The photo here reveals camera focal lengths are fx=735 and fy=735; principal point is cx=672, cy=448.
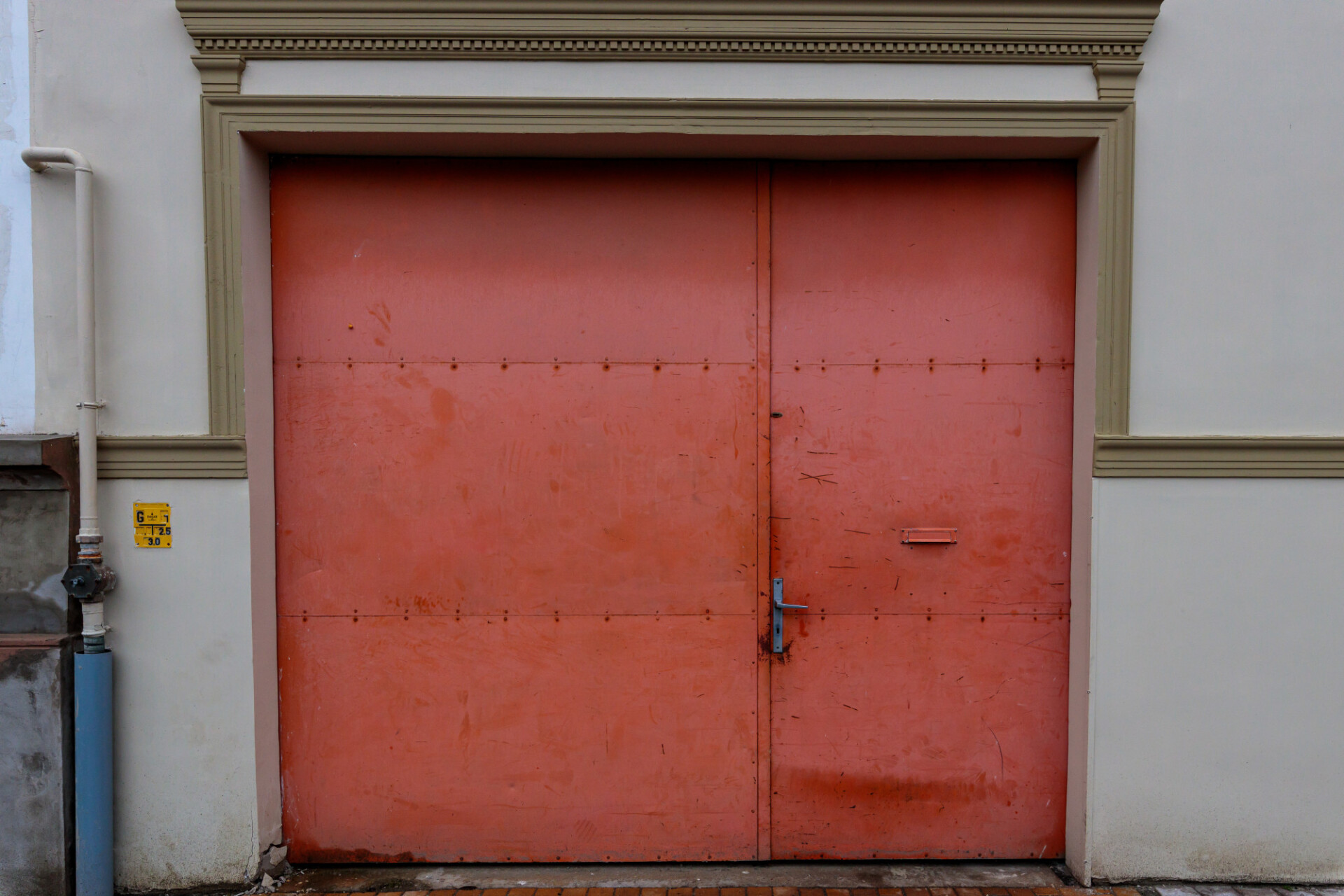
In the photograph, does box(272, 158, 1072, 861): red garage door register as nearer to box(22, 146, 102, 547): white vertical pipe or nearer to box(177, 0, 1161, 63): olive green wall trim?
box(177, 0, 1161, 63): olive green wall trim

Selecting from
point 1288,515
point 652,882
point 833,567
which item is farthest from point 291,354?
point 1288,515

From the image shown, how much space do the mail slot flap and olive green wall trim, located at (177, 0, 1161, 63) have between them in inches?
75.7

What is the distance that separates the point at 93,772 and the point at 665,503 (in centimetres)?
245

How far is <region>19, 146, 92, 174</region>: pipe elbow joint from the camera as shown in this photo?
109 inches

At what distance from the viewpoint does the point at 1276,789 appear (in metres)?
3.01

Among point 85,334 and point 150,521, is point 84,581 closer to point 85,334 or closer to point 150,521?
point 150,521

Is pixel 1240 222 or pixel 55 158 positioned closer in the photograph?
pixel 55 158

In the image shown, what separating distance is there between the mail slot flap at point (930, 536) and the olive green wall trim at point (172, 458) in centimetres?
275

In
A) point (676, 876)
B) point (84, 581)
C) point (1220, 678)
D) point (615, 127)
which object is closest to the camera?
point (84, 581)

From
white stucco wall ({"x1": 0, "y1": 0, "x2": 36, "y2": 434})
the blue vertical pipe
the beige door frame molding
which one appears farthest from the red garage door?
white stucco wall ({"x1": 0, "y1": 0, "x2": 36, "y2": 434})

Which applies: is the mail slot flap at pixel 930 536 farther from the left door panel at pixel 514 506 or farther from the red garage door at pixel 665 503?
the left door panel at pixel 514 506

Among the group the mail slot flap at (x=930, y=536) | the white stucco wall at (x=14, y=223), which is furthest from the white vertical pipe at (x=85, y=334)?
the mail slot flap at (x=930, y=536)

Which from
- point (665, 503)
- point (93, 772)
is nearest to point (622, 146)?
point (665, 503)

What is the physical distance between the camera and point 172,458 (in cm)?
291
